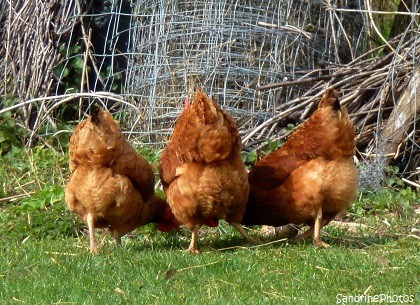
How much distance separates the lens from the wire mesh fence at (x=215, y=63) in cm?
955

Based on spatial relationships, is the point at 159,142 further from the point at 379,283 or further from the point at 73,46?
the point at 379,283

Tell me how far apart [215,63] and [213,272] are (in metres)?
4.34

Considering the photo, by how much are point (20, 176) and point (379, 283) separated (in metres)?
5.28

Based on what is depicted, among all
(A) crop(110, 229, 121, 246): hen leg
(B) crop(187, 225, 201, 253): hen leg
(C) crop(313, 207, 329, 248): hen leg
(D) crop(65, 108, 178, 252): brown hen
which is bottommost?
(A) crop(110, 229, 121, 246): hen leg

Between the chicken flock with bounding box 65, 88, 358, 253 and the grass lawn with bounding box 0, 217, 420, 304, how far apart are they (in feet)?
0.93

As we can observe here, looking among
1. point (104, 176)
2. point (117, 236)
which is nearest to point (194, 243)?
point (117, 236)

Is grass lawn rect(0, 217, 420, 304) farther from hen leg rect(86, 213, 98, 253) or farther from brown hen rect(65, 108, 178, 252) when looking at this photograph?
brown hen rect(65, 108, 178, 252)

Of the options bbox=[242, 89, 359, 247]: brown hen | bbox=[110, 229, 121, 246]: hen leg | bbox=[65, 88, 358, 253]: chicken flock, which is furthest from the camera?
bbox=[110, 229, 121, 246]: hen leg

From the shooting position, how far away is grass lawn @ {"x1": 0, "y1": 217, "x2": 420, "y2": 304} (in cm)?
547

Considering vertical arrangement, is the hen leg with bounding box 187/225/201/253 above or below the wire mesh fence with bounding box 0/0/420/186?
below

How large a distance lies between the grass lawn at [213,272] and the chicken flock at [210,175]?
0.28m

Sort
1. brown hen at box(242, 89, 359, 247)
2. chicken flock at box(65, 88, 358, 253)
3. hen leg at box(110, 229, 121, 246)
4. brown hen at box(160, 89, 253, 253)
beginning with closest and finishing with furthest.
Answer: brown hen at box(160, 89, 253, 253) < chicken flock at box(65, 88, 358, 253) < brown hen at box(242, 89, 359, 247) < hen leg at box(110, 229, 121, 246)

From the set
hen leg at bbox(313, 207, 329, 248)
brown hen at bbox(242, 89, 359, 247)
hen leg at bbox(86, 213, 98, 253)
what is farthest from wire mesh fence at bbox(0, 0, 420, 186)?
hen leg at bbox(86, 213, 98, 253)

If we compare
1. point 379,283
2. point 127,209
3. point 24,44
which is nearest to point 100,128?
point 127,209
